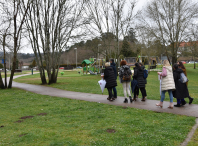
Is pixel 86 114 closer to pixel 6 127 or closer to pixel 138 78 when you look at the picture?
pixel 6 127

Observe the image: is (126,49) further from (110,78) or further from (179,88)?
(179,88)

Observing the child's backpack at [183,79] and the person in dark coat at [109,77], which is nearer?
the child's backpack at [183,79]

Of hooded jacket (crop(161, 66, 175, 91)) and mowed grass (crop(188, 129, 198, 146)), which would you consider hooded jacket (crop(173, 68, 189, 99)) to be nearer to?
hooded jacket (crop(161, 66, 175, 91))

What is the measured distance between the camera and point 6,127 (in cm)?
573

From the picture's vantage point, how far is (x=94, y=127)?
545 cm

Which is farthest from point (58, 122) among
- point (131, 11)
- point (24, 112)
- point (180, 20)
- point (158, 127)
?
point (180, 20)

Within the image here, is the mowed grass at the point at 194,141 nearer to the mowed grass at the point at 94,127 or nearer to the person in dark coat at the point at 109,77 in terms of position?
the mowed grass at the point at 94,127

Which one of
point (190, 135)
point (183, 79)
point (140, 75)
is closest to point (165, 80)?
point (183, 79)

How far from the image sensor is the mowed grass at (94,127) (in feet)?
14.8

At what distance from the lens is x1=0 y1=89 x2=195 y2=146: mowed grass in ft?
14.8

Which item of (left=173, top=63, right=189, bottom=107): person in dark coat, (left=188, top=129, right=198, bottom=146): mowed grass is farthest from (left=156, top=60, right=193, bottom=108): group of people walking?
(left=188, top=129, right=198, bottom=146): mowed grass

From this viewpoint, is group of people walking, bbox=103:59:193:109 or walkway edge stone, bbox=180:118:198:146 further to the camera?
group of people walking, bbox=103:59:193:109

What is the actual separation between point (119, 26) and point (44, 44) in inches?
478

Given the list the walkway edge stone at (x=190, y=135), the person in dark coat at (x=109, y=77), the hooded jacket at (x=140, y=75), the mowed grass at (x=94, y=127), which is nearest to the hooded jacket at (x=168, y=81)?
the mowed grass at (x=94, y=127)
